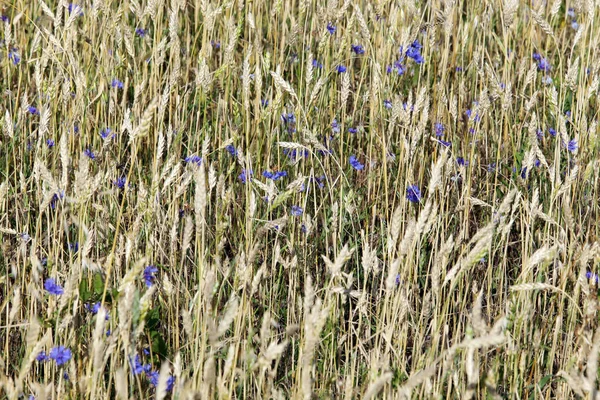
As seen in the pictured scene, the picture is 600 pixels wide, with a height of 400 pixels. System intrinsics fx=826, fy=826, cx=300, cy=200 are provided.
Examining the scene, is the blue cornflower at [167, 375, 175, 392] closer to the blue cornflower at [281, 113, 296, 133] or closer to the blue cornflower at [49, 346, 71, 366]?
the blue cornflower at [49, 346, 71, 366]

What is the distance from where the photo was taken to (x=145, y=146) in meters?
2.53

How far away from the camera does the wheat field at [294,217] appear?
5.07 ft

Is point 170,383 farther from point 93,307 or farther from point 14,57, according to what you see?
point 14,57

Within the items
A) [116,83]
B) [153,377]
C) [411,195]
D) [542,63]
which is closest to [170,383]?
[153,377]

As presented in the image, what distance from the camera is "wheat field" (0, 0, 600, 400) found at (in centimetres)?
154

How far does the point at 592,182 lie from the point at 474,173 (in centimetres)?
34

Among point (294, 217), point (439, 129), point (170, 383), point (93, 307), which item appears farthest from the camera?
point (439, 129)

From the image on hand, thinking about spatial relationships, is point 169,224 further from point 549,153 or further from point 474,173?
point 549,153

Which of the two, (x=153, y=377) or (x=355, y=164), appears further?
(x=355, y=164)

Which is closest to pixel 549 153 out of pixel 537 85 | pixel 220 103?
pixel 537 85

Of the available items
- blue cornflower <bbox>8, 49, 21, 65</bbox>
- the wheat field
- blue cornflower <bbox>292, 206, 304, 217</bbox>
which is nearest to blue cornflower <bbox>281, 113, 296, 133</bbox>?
the wheat field

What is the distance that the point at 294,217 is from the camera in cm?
205

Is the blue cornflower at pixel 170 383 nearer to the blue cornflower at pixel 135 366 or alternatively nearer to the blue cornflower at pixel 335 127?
the blue cornflower at pixel 135 366

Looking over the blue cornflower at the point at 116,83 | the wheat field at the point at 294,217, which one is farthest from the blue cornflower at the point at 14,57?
the blue cornflower at the point at 116,83
